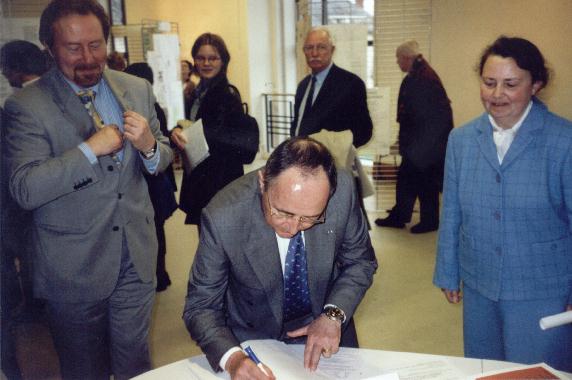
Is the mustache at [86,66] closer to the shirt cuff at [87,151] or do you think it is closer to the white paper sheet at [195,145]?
the shirt cuff at [87,151]

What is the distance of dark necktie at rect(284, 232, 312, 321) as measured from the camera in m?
1.62

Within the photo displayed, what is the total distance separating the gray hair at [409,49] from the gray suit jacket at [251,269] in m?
3.00

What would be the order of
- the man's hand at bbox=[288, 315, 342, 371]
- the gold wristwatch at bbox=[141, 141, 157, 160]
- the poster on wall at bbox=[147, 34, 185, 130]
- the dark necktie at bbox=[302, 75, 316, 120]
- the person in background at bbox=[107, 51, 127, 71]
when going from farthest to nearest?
the poster on wall at bbox=[147, 34, 185, 130] < the person in background at bbox=[107, 51, 127, 71] < the dark necktie at bbox=[302, 75, 316, 120] < the gold wristwatch at bbox=[141, 141, 157, 160] < the man's hand at bbox=[288, 315, 342, 371]

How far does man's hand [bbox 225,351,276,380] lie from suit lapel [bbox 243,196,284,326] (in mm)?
261

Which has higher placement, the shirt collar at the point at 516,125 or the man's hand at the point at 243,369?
the shirt collar at the point at 516,125

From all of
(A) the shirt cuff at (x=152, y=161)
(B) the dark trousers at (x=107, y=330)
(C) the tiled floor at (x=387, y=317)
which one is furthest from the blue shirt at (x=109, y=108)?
(C) the tiled floor at (x=387, y=317)

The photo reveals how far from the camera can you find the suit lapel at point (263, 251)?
1.56m

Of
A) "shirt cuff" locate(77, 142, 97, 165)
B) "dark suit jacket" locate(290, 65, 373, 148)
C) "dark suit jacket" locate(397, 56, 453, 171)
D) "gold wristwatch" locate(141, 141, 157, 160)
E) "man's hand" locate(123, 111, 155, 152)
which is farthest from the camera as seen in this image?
"dark suit jacket" locate(397, 56, 453, 171)

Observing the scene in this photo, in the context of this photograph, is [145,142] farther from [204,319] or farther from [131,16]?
[131,16]

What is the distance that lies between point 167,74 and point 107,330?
4.76 meters

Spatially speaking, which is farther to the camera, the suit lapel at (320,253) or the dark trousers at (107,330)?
the dark trousers at (107,330)

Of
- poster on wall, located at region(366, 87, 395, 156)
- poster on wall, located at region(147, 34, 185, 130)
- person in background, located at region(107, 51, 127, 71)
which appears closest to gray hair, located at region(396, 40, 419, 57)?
poster on wall, located at region(366, 87, 395, 156)

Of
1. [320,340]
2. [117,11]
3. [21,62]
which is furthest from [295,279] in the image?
[117,11]

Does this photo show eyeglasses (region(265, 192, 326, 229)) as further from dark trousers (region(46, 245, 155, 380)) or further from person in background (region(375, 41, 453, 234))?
person in background (region(375, 41, 453, 234))
